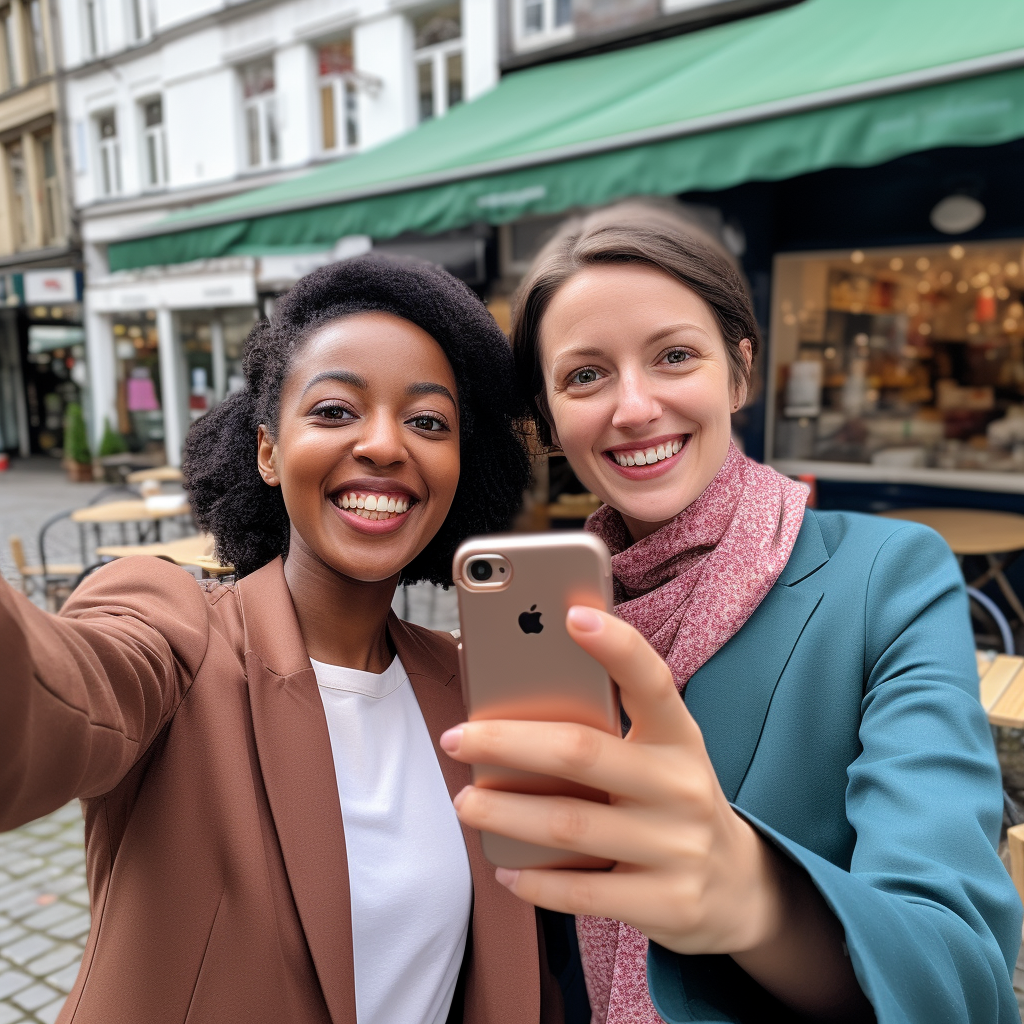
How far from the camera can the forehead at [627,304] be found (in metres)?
1.11

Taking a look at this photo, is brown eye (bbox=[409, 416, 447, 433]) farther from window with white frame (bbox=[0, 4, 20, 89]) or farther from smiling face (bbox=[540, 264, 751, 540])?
window with white frame (bbox=[0, 4, 20, 89])

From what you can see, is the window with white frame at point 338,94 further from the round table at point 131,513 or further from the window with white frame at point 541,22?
the round table at point 131,513

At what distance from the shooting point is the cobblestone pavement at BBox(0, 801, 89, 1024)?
2.65 metres

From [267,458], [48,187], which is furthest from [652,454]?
[48,187]

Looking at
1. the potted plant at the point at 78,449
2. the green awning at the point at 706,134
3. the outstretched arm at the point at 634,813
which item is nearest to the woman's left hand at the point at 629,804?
the outstretched arm at the point at 634,813

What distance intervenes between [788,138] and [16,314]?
1996 centimetres

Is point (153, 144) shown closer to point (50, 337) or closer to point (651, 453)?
point (50, 337)

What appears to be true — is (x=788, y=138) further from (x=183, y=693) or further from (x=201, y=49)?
(x=201, y=49)

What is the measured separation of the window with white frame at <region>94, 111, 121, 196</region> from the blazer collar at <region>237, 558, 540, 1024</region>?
627 inches

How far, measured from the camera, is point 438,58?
9906 mm

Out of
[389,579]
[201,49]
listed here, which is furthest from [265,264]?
[389,579]

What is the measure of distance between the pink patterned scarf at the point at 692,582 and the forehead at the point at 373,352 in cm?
41

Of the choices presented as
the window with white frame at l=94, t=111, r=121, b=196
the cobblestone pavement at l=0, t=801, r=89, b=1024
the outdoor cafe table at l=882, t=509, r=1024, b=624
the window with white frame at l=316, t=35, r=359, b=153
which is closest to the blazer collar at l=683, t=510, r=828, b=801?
the cobblestone pavement at l=0, t=801, r=89, b=1024

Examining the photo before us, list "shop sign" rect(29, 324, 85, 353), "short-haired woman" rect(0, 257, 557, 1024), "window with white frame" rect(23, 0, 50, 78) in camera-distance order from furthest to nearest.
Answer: "shop sign" rect(29, 324, 85, 353) → "window with white frame" rect(23, 0, 50, 78) → "short-haired woman" rect(0, 257, 557, 1024)
